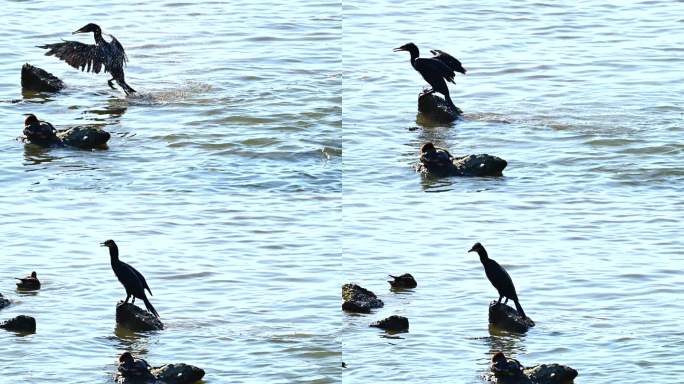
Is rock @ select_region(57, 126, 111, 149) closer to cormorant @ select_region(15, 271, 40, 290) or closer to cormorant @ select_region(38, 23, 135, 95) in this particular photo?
cormorant @ select_region(15, 271, 40, 290)

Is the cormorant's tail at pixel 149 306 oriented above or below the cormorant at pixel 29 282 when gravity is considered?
above

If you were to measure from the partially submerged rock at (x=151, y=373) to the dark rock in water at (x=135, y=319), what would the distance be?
4.33 ft

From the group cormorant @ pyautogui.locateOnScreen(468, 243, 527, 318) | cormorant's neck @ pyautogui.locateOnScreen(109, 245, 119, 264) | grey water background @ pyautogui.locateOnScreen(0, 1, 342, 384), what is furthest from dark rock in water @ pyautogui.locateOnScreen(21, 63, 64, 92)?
cormorant @ pyautogui.locateOnScreen(468, 243, 527, 318)

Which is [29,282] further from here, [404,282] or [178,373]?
[404,282]

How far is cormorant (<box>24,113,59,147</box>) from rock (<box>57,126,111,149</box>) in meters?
0.21

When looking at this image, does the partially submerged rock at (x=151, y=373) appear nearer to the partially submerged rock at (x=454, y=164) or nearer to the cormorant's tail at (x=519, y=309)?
the cormorant's tail at (x=519, y=309)

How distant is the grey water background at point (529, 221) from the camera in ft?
47.4

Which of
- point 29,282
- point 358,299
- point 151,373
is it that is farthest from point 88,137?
point 151,373

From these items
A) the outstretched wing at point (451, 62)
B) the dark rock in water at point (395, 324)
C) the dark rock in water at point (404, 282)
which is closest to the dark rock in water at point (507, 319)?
the dark rock in water at point (395, 324)

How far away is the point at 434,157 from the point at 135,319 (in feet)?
11.9

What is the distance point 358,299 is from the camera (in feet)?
50.8

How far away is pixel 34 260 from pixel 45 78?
2.49 m

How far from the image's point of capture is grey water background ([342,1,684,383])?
14.5 meters

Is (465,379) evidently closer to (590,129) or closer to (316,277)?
(316,277)
